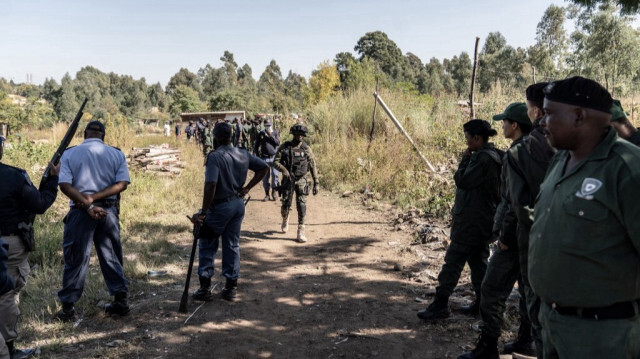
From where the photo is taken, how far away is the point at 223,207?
4.20 meters

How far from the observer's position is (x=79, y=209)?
3.75 meters

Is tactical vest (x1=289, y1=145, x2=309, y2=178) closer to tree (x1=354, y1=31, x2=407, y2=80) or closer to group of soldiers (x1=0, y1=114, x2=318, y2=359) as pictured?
group of soldiers (x1=0, y1=114, x2=318, y2=359)

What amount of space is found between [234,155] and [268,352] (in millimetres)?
2001

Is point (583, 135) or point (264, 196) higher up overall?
point (583, 135)

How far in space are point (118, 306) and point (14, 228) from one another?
1.28 m

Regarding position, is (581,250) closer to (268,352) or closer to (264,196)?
(268,352)

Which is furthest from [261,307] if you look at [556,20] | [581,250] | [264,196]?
[556,20]

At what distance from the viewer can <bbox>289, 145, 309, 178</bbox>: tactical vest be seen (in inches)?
261

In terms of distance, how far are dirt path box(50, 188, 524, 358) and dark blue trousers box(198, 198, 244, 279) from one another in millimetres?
393

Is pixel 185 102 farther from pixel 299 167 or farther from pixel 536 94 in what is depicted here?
pixel 536 94

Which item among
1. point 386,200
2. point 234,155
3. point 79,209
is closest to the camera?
point 79,209

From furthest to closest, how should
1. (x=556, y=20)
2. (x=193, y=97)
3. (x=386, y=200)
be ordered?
(x=193, y=97)
(x=556, y=20)
(x=386, y=200)

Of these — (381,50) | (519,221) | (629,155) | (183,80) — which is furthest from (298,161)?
(183,80)

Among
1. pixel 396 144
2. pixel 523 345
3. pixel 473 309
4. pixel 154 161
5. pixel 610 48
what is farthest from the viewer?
pixel 610 48
